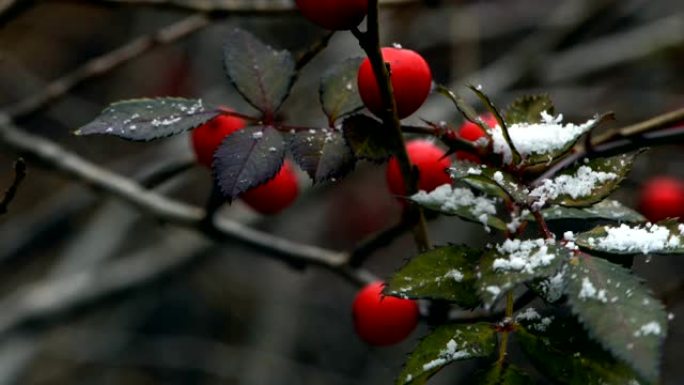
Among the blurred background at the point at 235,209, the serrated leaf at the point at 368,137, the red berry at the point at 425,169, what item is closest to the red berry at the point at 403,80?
the serrated leaf at the point at 368,137

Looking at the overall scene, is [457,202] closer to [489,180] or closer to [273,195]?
[489,180]

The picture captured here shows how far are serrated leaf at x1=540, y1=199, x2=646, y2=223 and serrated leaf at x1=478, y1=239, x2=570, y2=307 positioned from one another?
0.23 ft

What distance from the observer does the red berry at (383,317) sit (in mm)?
1035

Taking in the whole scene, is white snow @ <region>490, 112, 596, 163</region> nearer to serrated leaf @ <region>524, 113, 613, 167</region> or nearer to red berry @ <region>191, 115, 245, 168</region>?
serrated leaf @ <region>524, 113, 613, 167</region>

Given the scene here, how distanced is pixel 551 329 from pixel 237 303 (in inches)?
132

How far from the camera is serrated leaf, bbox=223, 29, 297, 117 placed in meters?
0.94

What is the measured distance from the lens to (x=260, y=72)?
3.16 feet

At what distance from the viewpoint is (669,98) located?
2.77 m

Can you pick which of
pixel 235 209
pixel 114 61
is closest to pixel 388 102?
pixel 114 61

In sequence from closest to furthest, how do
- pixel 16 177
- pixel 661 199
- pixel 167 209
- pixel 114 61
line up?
pixel 16 177
pixel 167 209
pixel 114 61
pixel 661 199

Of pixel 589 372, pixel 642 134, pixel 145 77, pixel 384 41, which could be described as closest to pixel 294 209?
pixel 384 41

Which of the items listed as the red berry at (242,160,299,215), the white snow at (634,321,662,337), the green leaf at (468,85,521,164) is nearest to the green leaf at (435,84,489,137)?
the green leaf at (468,85,521,164)

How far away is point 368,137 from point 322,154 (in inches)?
1.8

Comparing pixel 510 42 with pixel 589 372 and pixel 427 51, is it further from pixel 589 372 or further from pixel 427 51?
pixel 589 372
